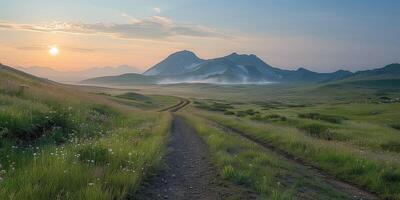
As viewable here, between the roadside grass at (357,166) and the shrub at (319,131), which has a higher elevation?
the roadside grass at (357,166)

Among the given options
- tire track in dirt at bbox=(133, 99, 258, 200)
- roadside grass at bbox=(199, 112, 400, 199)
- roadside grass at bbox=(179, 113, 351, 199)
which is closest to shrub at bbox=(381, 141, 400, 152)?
roadside grass at bbox=(199, 112, 400, 199)

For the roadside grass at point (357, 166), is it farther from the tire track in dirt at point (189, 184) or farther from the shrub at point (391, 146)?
the shrub at point (391, 146)

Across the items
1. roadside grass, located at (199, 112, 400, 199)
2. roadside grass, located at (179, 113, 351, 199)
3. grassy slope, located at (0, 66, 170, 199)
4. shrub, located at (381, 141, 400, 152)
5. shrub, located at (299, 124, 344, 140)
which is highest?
grassy slope, located at (0, 66, 170, 199)

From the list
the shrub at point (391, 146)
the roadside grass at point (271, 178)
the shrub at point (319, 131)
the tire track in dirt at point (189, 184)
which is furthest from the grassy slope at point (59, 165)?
the shrub at point (319, 131)

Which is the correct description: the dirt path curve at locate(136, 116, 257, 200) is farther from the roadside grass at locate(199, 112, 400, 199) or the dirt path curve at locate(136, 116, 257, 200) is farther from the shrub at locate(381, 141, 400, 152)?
the shrub at locate(381, 141, 400, 152)

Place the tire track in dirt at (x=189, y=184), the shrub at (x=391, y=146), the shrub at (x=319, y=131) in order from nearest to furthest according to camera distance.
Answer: the tire track in dirt at (x=189, y=184) < the shrub at (x=391, y=146) < the shrub at (x=319, y=131)

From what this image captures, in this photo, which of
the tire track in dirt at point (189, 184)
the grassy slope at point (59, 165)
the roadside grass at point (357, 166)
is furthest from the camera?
the roadside grass at point (357, 166)

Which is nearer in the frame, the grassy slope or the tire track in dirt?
the grassy slope

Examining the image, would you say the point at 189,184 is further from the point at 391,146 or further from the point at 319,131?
the point at 319,131

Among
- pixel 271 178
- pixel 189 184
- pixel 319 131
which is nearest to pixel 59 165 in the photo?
pixel 189 184

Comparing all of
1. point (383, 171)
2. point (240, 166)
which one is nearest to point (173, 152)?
point (240, 166)

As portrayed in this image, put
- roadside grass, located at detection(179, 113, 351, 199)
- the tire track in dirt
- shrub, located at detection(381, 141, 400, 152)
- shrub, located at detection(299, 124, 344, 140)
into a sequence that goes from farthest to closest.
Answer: shrub, located at detection(299, 124, 344, 140)
shrub, located at detection(381, 141, 400, 152)
roadside grass, located at detection(179, 113, 351, 199)
the tire track in dirt

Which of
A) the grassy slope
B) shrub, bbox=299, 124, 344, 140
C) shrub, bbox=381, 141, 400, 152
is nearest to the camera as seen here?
the grassy slope

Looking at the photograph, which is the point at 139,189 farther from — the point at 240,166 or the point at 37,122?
the point at 37,122
